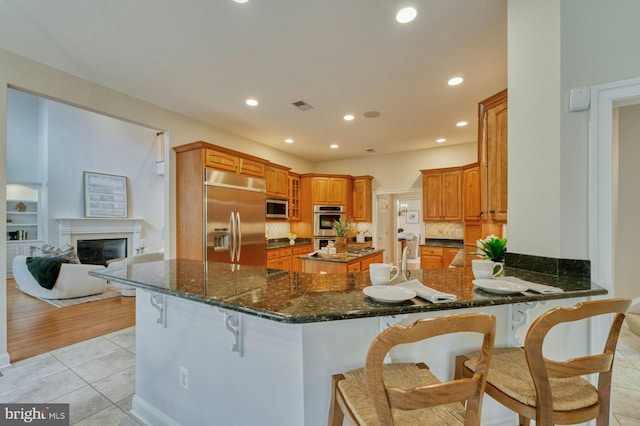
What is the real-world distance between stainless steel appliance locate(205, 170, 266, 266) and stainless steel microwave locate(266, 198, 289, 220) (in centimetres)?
58

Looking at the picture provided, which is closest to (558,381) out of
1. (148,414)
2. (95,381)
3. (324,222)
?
(148,414)

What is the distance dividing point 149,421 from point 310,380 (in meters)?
1.41

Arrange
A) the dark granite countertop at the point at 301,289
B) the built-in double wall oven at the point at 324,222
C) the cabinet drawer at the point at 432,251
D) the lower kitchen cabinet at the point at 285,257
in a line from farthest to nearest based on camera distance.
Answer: the built-in double wall oven at the point at 324,222
the cabinet drawer at the point at 432,251
the lower kitchen cabinet at the point at 285,257
the dark granite countertop at the point at 301,289

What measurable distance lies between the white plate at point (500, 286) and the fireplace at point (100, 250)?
8624 millimetres

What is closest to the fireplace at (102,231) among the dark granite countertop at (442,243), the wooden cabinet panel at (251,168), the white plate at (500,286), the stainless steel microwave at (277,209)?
the stainless steel microwave at (277,209)

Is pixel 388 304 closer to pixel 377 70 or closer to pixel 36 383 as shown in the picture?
pixel 377 70

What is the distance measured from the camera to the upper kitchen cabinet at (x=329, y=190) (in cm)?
646

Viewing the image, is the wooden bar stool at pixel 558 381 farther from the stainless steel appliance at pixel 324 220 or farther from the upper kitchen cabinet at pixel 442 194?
the stainless steel appliance at pixel 324 220

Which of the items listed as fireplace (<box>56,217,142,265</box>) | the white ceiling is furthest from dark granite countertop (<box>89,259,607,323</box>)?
fireplace (<box>56,217,142,265</box>)

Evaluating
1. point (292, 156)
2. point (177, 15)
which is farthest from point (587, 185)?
point (292, 156)

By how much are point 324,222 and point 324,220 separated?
47mm

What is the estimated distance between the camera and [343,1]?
1955 millimetres

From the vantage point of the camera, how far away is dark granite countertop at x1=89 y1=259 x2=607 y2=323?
106cm

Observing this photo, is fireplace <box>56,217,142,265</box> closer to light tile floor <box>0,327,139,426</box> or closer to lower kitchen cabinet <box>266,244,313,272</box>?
lower kitchen cabinet <box>266,244,313,272</box>
